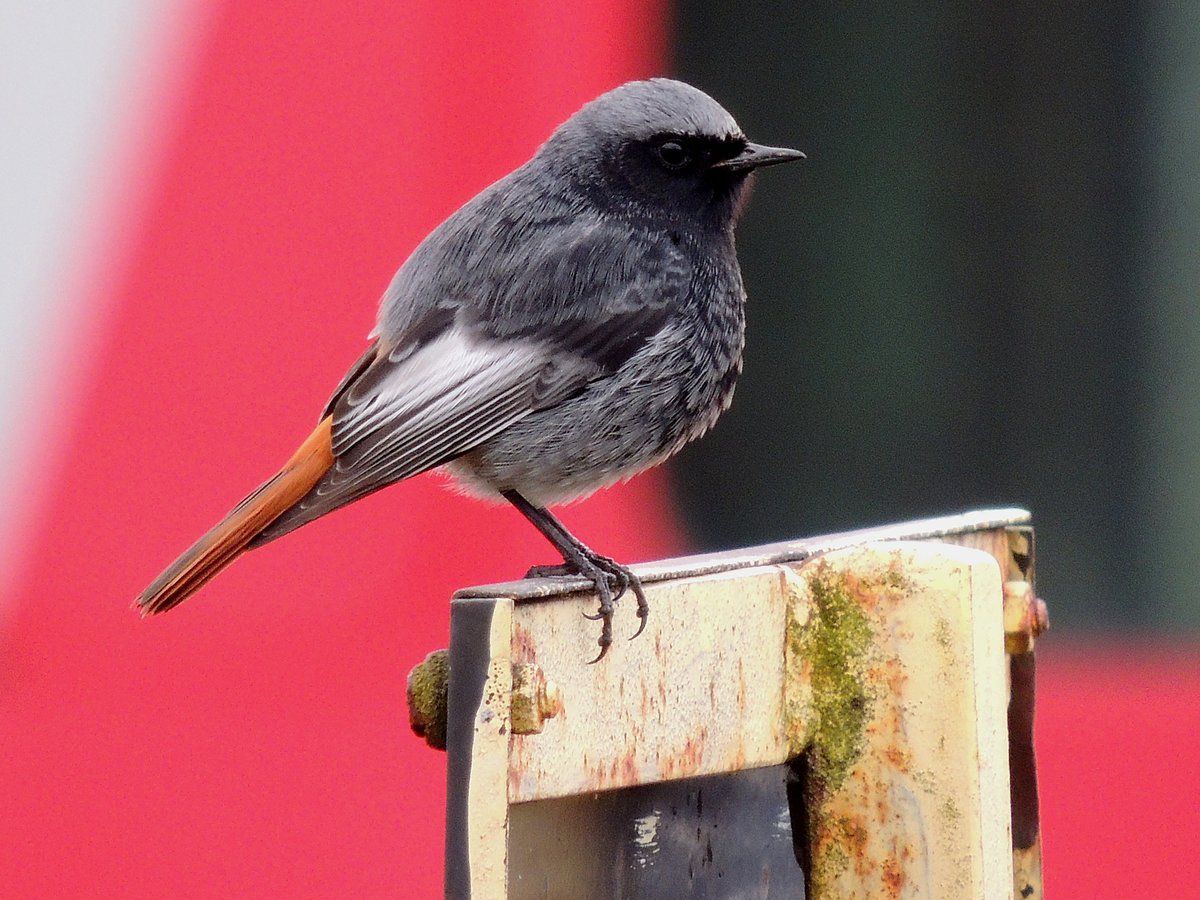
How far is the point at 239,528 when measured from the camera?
3156 millimetres

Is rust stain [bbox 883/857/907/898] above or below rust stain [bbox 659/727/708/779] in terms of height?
below

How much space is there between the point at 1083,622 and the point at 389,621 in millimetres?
2359

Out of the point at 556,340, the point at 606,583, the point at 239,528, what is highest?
the point at 556,340

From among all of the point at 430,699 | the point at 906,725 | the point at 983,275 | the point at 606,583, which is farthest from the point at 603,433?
→ the point at 983,275

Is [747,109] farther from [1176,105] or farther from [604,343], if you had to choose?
[604,343]

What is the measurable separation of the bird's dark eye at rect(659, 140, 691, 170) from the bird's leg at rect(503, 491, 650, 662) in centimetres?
80

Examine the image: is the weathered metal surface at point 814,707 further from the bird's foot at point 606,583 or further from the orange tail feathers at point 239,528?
the orange tail feathers at point 239,528

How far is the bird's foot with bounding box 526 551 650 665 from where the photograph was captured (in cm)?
214

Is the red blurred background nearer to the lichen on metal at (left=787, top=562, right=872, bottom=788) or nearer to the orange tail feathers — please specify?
the orange tail feathers

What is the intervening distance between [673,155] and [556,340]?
59cm

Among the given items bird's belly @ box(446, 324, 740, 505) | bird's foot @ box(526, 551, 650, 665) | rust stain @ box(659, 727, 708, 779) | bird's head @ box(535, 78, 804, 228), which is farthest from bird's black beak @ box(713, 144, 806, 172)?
rust stain @ box(659, 727, 708, 779)

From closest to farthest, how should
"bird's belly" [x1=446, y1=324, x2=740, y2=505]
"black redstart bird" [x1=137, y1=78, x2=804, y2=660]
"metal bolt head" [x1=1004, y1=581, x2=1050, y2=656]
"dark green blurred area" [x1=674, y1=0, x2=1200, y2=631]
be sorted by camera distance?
1. "metal bolt head" [x1=1004, y1=581, x2=1050, y2=656]
2. "black redstart bird" [x1=137, y1=78, x2=804, y2=660]
3. "bird's belly" [x1=446, y1=324, x2=740, y2=505]
4. "dark green blurred area" [x1=674, y1=0, x2=1200, y2=631]

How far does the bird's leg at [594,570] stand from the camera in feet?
7.11

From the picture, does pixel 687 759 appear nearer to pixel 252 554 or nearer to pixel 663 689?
pixel 663 689
